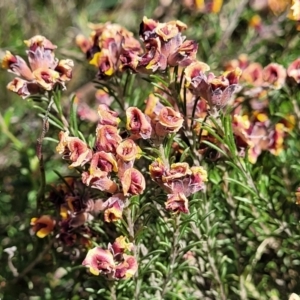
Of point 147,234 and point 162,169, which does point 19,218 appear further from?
point 162,169

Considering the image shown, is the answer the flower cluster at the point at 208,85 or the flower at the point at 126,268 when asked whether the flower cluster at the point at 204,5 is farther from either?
the flower at the point at 126,268

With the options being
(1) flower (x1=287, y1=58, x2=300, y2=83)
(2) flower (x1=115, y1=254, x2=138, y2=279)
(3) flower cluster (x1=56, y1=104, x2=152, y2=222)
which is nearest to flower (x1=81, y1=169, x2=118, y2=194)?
(3) flower cluster (x1=56, y1=104, x2=152, y2=222)

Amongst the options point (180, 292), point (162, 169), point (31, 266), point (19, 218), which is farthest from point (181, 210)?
point (19, 218)

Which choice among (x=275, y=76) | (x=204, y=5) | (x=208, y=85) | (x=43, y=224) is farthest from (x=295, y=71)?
(x=204, y=5)

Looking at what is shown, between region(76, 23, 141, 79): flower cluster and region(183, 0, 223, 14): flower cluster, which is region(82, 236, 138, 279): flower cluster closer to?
region(76, 23, 141, 79): flower cluster

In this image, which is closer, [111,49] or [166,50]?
[166,50]

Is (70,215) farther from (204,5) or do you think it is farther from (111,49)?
(204,5)
